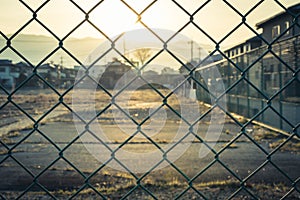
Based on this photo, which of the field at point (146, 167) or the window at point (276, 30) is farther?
the window at point (276, 30)

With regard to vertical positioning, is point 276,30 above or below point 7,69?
above

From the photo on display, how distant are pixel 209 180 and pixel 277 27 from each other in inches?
→ 1081

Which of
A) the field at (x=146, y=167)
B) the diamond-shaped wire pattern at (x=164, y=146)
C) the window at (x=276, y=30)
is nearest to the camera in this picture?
the diamond-shaped wire pattern at (x=164, y=146)

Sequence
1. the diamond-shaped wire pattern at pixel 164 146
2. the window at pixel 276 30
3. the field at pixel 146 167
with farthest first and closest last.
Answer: the window at pixel 276 30
the field at pixel 146 167
the diamond-shaped wire pattern at pixel 164 146

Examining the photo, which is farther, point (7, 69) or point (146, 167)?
point (7, 69)

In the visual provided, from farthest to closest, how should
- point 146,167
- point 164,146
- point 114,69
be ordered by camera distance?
point 114,69 < point 164,146 < point 146,167

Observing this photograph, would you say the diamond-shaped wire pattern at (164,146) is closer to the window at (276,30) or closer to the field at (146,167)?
the field at (146,167)

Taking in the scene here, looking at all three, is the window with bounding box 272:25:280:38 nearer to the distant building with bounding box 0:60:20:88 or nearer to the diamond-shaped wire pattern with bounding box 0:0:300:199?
the diamond-shaped wire pattern with bounding box 0:0:300:199

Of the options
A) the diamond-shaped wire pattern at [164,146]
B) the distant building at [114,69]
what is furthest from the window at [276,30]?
the diamond-shaped wire pattern at [164,146]

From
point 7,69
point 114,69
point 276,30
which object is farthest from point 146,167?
point 7,69

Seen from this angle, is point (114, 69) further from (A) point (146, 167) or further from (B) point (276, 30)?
(B) point (276, 30)

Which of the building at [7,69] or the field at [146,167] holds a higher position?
the building at [7,69]

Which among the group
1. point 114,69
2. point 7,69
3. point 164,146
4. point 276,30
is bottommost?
point 164,146

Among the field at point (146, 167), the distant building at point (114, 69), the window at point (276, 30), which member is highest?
the window at point (276, 30)
